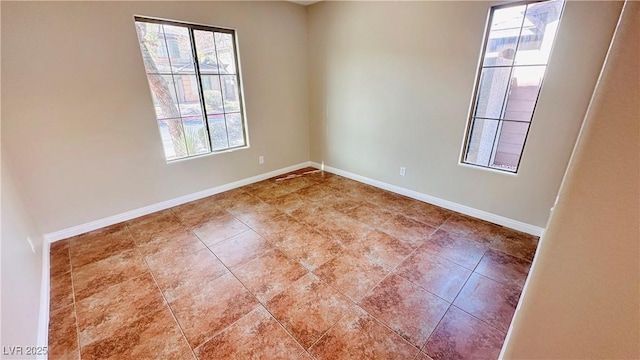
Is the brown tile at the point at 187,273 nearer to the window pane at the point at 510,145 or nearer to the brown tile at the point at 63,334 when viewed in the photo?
the brown tile at the point at 63,334

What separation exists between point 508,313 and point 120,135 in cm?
387

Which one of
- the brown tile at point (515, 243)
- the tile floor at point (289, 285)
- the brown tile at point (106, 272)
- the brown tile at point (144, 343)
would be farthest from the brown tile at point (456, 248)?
the brown tile at point (106, 272)

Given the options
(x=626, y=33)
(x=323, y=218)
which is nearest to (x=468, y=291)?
(x=323, y=218)

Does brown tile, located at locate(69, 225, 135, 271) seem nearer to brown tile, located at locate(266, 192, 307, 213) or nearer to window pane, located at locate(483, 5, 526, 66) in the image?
brown tile, located at locate(266, 192, 307, 213)

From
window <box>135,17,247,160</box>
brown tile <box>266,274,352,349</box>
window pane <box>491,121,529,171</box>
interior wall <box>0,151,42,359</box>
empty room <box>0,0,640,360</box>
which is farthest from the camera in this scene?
window <box>135,17,247,160</box>

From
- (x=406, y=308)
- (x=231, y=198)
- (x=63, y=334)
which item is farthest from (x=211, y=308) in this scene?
(x=231, y=198)

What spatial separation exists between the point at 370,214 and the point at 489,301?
1.46 m

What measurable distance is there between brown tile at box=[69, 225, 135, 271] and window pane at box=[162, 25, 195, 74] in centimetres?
193

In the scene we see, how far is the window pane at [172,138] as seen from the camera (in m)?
3.12

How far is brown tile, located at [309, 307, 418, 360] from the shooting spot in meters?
1.50

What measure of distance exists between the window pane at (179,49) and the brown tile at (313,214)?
219 cm

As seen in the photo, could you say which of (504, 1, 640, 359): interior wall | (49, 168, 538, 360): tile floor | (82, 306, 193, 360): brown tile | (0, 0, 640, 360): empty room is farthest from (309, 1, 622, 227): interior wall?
(82, 306, 193, 360): brown tile

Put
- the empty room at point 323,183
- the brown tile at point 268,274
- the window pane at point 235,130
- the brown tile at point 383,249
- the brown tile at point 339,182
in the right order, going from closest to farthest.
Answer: the empty room at point 323,183, the brown tile at point 268,274, the brown tile at point 383,249, the window pane at point 235,130, the brown tile at point 339,182

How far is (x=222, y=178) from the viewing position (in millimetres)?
3744
